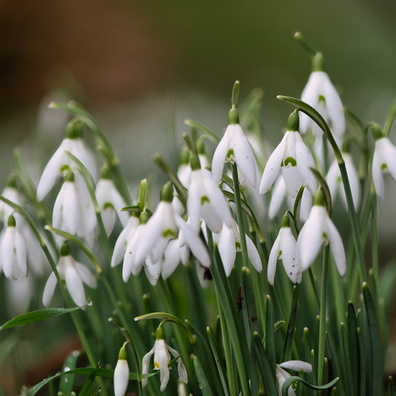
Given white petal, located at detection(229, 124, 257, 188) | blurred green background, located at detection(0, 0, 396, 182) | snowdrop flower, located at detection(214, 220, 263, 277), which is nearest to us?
white petal, located at detection(229, 124, 257, 188)

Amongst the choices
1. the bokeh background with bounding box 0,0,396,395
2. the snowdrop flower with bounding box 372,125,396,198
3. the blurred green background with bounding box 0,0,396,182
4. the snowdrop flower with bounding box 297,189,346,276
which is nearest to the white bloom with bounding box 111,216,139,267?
the snowdrop flower with bounding box 297,189,346,276

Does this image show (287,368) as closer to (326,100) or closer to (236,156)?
(236,156)

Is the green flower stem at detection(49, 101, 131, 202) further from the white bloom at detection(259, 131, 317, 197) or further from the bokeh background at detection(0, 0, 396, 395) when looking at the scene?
the bokeh background at detection(0, 0, 396, 395)

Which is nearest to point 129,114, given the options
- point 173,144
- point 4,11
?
point 4,11

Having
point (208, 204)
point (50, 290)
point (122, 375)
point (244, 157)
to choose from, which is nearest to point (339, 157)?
point (244, 157)

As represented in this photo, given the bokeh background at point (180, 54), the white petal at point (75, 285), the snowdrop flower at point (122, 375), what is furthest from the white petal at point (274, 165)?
the bokeh background at point (180, 54)

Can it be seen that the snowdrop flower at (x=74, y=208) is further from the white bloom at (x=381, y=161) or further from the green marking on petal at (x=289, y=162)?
the white bloom at (x=381, y=161)
